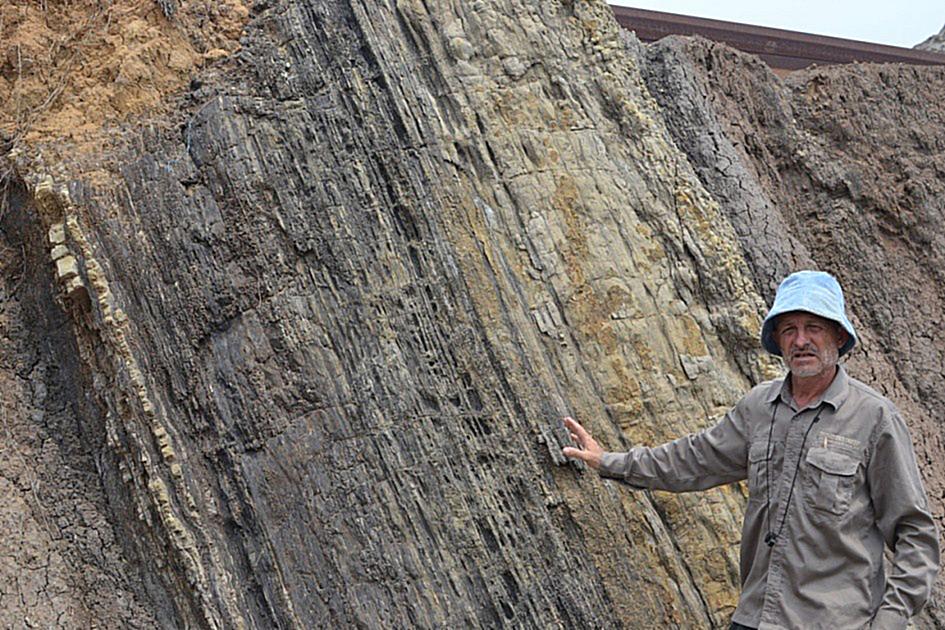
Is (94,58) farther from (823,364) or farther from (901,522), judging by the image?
(901,522)

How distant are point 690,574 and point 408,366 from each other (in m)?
1.47

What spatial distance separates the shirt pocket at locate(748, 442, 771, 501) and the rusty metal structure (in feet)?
14.4

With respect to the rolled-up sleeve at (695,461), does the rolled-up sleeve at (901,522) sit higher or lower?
lower

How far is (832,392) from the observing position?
3201mm

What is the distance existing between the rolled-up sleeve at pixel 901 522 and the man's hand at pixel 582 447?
1.09 meters

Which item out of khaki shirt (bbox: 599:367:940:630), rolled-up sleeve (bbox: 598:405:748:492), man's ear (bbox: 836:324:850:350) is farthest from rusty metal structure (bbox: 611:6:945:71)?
khaki shirt (bbox: 599:367:940:630)

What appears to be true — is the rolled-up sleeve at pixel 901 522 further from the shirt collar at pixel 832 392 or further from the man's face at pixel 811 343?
the man's face at pixel 811 343

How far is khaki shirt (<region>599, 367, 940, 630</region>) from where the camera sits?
3.02 meters

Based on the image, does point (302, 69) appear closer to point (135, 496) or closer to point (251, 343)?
point (251, 343)

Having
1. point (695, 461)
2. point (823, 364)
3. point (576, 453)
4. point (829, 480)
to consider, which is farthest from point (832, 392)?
point (576, 453)

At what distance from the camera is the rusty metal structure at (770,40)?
23.3 feet

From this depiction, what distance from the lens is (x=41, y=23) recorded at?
5523 millimetres

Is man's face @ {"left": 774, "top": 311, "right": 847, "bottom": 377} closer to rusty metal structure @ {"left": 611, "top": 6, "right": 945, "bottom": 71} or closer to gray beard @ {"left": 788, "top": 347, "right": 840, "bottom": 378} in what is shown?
gray beard @ {"left": 788, "top": 347, "right": 840, "bottom": 378}

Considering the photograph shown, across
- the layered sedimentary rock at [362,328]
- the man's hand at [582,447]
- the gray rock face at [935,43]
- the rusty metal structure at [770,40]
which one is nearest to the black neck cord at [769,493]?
the man's hand at [582,447]
